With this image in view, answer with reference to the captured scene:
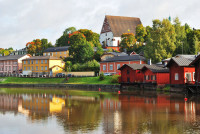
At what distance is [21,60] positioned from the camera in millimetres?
121875

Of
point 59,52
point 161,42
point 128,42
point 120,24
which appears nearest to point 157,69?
point 161,42

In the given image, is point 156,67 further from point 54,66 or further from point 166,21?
point 54,66

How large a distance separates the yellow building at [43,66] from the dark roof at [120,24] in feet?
136

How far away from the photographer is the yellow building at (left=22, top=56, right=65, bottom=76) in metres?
106

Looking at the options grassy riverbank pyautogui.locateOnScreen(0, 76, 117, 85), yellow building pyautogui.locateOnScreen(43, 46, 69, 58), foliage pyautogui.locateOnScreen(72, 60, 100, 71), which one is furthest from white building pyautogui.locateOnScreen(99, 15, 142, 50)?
grassy riverbank pyautogui.locateOnScreen(0, 76, 117, 85)

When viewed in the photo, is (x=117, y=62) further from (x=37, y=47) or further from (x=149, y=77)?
(x=37, y=47)

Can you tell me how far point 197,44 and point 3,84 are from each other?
58.5 metres

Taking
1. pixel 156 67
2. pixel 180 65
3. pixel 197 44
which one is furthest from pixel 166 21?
pixel 180 65

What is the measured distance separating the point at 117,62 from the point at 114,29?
58664 millimetres

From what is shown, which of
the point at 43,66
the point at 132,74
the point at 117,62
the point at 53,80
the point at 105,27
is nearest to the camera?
the point at 132,74

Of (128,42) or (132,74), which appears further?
(128,42)

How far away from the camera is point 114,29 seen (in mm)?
141625

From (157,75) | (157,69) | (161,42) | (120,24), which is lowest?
(157,75)

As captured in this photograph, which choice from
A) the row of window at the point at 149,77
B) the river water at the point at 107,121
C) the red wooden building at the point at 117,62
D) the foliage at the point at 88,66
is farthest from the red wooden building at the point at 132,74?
the river water at the point at 107,121
